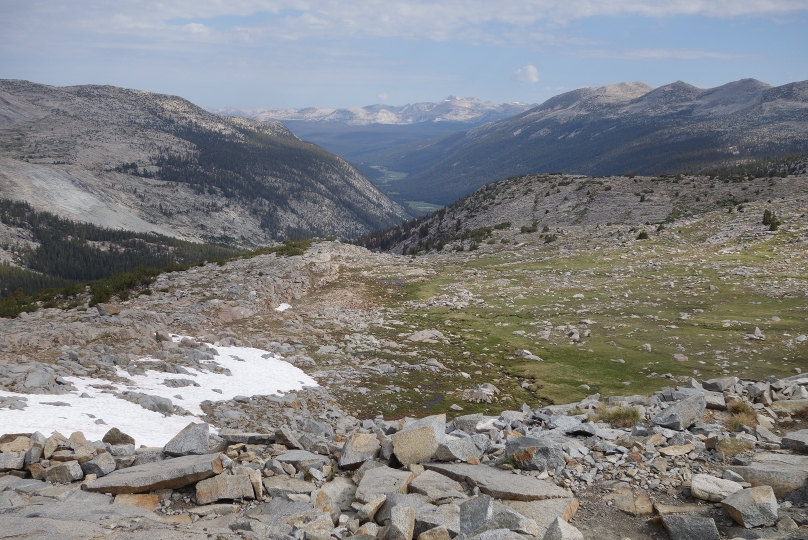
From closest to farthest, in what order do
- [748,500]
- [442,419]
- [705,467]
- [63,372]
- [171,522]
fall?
[748,500] → [171,522] → [705,467] → [442,419] → [63,372]

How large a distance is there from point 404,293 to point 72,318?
22.9 metres

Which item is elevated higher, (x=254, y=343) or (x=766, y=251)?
(x=766, y=251)

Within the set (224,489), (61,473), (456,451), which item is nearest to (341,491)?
(224,489)

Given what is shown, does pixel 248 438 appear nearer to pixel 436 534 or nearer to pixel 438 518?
pixel 438 518

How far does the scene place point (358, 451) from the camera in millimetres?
11938

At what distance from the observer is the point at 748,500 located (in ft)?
28.3

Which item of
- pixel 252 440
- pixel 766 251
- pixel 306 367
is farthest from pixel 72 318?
pixel 766 251

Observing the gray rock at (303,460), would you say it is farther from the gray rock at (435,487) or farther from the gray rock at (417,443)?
the gray rock at (435,487)

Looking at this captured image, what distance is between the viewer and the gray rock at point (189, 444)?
12070 mm

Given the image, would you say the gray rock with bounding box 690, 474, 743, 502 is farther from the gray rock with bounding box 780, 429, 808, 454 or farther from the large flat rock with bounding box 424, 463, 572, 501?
the gray rock with bounding box 780, 429, 808, 454

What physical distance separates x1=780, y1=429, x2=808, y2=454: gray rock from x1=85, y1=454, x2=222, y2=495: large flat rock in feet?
41.8

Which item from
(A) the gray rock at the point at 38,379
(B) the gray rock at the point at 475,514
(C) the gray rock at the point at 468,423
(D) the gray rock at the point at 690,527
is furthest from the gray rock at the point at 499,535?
(A) the gray rock at the point at 38,379

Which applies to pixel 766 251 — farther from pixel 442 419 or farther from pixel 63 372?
pixel 63 372

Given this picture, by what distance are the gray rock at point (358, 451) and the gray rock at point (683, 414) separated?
7.45 m
